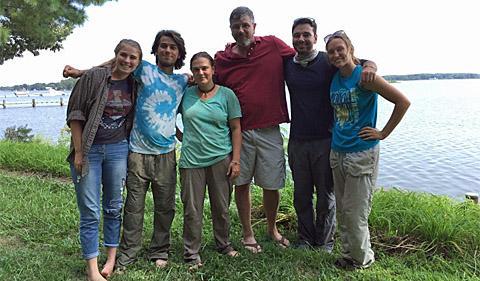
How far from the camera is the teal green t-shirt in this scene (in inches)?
128

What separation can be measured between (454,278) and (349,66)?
5.60 ft

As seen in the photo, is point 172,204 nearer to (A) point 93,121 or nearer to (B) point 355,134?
(A) point 93,121

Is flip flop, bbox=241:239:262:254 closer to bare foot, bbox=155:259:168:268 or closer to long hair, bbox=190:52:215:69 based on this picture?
bare foot, bbox=155:259:168:268

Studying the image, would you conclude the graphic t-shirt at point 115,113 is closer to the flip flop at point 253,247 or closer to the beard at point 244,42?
the beard at point 244,42

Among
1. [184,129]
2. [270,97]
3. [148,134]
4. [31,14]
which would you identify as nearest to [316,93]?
[270,97]

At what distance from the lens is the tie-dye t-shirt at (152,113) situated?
10.3ft

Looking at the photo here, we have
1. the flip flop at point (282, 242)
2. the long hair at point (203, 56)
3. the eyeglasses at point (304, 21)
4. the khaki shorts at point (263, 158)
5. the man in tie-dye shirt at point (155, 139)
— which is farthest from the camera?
the flip flop at point (282, 242)

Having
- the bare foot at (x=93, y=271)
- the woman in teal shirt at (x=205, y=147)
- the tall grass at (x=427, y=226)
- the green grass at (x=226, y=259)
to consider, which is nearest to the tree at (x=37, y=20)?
the green grass at (x=226, y=259)

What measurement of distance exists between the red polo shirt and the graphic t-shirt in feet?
2.82

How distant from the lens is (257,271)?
3209mm

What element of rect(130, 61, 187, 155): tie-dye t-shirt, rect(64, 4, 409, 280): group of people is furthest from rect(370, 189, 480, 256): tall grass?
rect(130, 61, 187, 155): tie-dye t-shirt

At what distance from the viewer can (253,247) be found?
146 inches

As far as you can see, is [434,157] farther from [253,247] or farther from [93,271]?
[93,271]

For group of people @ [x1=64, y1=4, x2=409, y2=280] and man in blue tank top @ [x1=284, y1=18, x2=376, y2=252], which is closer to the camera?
group of people @ [x1=64, y1=4, x2=409, y2=280]
